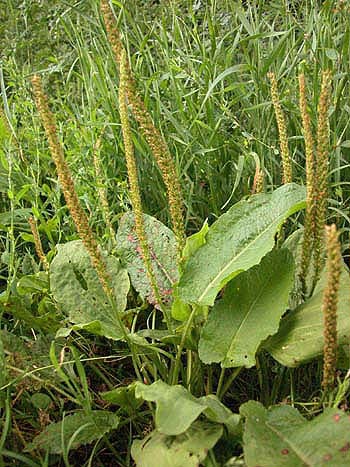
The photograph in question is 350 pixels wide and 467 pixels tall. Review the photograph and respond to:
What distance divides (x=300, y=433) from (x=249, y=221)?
493 mm

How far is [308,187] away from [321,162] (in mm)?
50

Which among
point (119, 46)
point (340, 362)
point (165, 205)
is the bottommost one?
point (340, 362)

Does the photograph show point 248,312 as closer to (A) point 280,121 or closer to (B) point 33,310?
(A) point 280,121

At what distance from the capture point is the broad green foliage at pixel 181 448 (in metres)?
1.05

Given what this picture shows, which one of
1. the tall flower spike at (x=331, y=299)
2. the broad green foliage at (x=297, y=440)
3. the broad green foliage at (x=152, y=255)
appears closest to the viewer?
the tall flower spike at (x=331, y=299)

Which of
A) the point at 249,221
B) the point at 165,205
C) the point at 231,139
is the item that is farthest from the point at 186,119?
the point at 249,221

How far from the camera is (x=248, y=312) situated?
131cm

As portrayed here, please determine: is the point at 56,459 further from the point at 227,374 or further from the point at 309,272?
the point at 309,272

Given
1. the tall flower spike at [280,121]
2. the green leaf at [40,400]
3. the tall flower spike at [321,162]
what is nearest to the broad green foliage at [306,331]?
the tall flower spike at [321,162]

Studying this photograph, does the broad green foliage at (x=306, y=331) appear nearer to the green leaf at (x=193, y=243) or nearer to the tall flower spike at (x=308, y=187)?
the tall flower spike at (x=308, y=187)

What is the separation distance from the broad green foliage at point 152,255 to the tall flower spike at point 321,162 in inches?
14.4

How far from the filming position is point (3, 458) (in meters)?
1.27

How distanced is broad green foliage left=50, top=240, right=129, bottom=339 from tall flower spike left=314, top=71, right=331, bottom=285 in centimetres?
45

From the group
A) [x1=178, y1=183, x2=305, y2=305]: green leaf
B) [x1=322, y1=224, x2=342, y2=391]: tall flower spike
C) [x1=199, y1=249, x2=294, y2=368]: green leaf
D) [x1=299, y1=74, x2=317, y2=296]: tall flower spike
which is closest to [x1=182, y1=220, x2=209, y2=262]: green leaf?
[x1=178, y1=183, x2=305, y2=305]: green leaf
